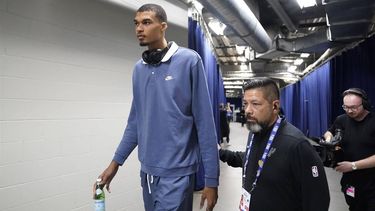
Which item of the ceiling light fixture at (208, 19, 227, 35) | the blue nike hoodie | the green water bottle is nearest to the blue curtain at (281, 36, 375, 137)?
the ceiling light fixture at (208, 19, 227, 35)

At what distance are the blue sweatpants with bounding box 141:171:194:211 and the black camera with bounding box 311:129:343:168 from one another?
3.61 ft

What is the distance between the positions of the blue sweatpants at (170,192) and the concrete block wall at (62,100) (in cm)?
128

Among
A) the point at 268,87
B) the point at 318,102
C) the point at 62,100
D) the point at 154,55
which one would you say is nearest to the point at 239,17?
the point at 62,100

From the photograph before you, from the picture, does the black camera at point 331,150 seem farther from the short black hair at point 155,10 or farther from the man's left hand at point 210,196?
the short black hair at point 155,10

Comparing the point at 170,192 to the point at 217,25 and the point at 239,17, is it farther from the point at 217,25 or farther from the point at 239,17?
the point at 217,25

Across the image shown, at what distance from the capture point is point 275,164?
1425mm

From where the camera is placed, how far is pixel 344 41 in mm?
5590

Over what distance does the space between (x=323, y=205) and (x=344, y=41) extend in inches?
200

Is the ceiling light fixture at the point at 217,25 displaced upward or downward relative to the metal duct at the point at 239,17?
upward

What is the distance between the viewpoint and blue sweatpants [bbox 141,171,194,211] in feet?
4.25

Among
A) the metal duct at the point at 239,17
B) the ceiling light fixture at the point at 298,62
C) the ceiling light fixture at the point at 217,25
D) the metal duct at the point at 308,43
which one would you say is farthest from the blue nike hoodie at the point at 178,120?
the ceiling light fixture at the point at 298,62

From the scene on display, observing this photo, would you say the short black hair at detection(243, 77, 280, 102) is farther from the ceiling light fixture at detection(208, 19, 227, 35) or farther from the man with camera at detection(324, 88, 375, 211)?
the ceiling light fixture at detection(208, 19, 227, 35)

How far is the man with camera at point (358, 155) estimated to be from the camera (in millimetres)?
2246

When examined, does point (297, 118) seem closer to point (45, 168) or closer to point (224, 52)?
point (224, 52)
